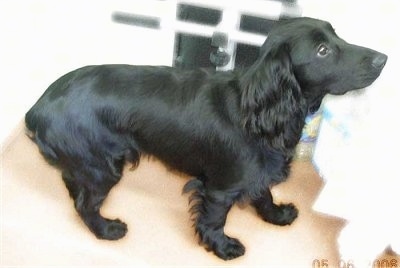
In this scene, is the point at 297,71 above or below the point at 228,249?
above

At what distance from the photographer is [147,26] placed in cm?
206

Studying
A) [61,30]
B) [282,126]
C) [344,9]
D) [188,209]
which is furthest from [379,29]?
[61,30]

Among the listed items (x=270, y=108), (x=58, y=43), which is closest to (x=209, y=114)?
(x=270, y=108)

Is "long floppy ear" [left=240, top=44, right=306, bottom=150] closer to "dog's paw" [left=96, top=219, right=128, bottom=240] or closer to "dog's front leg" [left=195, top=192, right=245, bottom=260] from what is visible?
"dog's front leg" [left=195, top=192, right=245, bottom=260]

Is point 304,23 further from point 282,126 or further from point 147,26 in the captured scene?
point 147,26

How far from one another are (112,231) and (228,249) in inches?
16.2

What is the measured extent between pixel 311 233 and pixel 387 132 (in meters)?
0.54

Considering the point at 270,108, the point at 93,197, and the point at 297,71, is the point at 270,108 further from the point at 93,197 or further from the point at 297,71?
the point at 93,197

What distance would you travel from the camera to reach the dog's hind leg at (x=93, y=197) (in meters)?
1.70

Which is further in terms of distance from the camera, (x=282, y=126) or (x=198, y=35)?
(x=198, y=35)

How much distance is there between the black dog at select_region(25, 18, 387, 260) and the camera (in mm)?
1390

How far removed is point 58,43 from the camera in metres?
2.10

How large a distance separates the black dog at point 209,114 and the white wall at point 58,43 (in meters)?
0.49

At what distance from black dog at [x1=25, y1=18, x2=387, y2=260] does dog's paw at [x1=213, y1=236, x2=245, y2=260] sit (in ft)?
0.26
